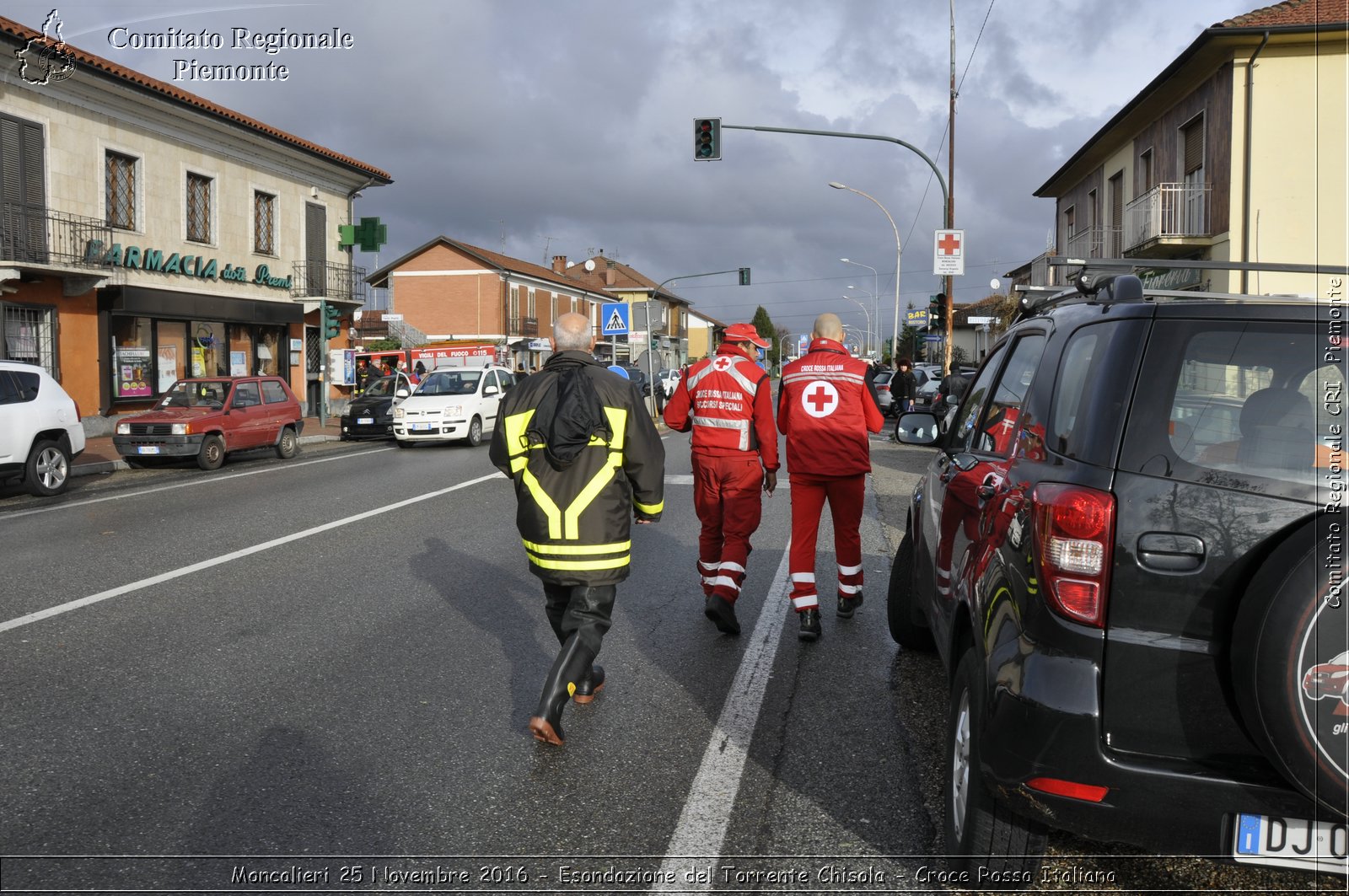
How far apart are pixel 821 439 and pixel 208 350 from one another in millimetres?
24637

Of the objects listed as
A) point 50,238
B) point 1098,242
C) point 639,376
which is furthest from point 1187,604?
point 639,376

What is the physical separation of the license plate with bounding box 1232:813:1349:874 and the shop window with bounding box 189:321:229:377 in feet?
88.8

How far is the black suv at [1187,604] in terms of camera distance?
91.7 inches

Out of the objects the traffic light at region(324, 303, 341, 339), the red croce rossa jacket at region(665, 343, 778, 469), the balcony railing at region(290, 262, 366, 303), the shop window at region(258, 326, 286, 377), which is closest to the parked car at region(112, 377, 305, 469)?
the traffic light at region(324, 303, 341, 339)

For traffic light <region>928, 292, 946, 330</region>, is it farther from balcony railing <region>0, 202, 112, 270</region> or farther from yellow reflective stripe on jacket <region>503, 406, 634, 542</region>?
yellow reflective stripe on jacket <region>503, 406, 634, 542</region>

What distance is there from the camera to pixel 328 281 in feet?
104

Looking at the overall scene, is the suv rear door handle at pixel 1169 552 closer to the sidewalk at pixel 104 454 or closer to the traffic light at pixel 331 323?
the sidewalk at pixel 104 454

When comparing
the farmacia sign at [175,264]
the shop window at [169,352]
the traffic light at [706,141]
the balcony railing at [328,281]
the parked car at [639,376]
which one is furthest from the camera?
the parked car at [639,376]

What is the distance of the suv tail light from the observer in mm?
2512

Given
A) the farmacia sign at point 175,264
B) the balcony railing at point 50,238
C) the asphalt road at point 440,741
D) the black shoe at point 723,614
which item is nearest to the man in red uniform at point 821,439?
the black shoe at point 723,614

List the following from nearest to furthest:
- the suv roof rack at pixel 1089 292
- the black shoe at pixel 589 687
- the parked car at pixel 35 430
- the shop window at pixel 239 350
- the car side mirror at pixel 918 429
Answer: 1. the suv roof rack at pixel 1089 292
2. the black shoe at pixel 589 687
3. the car side mirror at pixel 918 429
4. the parked car at pixel 35 430
5. the shop window at pixel 239 350

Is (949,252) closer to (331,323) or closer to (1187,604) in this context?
(331,323)

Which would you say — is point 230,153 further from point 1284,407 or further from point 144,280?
point 1284,407

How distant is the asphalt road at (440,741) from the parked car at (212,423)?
8.60 metres
